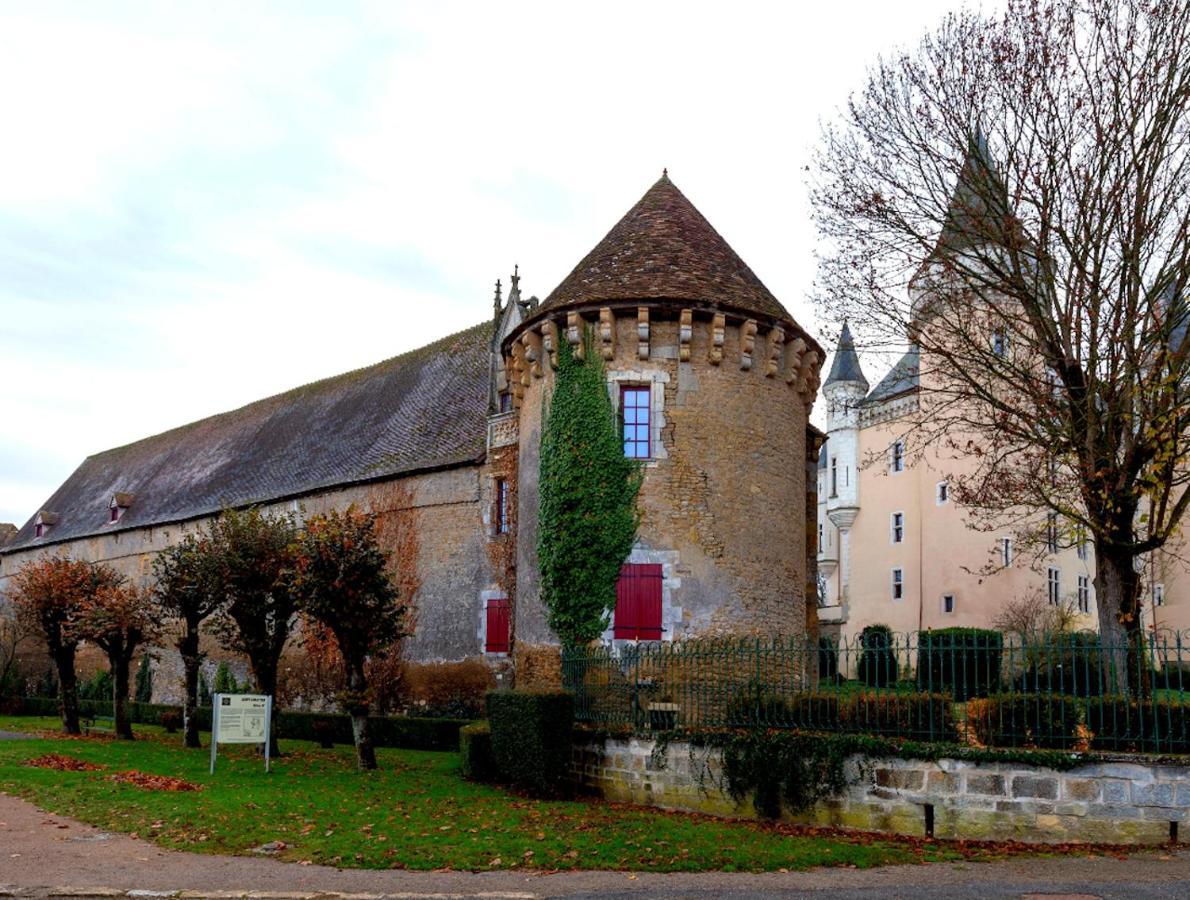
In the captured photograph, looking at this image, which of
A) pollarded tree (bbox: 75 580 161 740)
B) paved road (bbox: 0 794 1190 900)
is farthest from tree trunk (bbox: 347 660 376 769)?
pollarded tree (bbox: 75 580 161 740)

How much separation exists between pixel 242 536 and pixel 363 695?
16.6ft

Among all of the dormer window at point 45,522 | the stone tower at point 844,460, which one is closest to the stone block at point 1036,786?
the stone tower at point 844,460

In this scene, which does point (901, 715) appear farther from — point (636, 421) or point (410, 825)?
point (636, 421)

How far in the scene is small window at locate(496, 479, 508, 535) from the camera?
25.2m

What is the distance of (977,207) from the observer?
15.3 metres

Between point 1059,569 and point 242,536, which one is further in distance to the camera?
point 1059,569

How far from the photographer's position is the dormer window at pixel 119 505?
42.1m

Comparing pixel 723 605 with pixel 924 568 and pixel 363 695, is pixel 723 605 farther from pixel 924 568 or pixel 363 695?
pixel 924 568

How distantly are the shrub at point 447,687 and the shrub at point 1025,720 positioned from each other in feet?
49.3

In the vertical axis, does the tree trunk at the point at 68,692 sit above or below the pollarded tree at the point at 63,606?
below

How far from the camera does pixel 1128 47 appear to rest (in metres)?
13.6

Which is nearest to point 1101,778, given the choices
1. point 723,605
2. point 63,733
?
point 723,605

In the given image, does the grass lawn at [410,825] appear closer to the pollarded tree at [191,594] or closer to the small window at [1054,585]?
the pollarded tree at [191,594]

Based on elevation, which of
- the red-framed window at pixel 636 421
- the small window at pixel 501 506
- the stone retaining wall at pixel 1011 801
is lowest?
the stone retaining wall at pixel 1011 801
